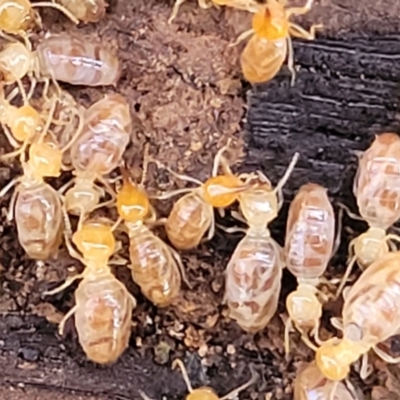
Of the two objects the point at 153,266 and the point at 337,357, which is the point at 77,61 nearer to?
the point at 153,266

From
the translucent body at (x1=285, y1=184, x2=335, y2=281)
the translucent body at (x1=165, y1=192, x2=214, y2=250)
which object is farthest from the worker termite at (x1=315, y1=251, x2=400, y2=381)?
the translucent body at (x1=165, y1=192, x2=214, y2=250)

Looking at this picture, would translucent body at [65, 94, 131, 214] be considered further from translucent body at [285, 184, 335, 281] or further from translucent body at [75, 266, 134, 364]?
translucent body at [285, 184, 335, 281]

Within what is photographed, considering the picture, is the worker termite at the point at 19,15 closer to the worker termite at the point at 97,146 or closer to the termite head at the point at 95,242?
the worker termite at the point at 97,146

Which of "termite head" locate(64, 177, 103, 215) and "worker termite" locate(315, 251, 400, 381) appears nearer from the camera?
"worker termite" locate(315, 251, 400, 381)

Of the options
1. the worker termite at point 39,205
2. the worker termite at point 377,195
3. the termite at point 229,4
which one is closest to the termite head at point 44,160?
the worker termite at point 39,205

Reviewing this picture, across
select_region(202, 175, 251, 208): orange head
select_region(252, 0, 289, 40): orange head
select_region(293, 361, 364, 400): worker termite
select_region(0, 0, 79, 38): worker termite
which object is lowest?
select_region(293, 361, 364, 400): worker termite

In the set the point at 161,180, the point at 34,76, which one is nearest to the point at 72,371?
the point at 161,180

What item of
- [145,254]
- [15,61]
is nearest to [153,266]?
[145,254]
